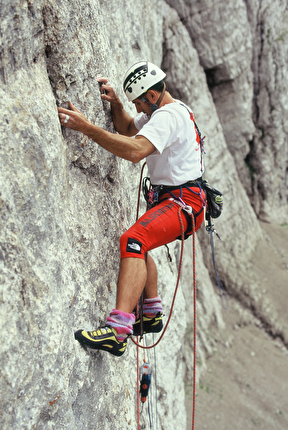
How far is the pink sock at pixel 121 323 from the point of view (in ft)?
10.6

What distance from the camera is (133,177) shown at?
5.96 metres

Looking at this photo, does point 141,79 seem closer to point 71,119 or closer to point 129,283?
point 71,119

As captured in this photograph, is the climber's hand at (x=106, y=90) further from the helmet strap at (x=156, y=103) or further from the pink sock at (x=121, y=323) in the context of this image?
the pink sock at (x=121, y=323)

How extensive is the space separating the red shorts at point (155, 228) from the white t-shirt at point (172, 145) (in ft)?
0.67

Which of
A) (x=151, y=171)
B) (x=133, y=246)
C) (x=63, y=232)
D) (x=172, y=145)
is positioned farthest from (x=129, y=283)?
(x=172, y=145)

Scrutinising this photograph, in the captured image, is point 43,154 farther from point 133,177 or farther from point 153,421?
point 153,421

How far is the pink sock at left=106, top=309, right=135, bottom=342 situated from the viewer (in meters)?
3.25

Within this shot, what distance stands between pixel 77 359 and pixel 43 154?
178cm

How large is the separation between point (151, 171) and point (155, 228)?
84cm

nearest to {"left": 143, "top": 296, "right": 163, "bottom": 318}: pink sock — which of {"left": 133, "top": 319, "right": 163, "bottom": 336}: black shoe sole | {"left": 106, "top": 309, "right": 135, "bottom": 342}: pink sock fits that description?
{"left": 133, "top": 319, "right": 163, "bottom": 336}: black shoe sole

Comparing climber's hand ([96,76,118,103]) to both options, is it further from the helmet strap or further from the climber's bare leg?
the climber's bare leg

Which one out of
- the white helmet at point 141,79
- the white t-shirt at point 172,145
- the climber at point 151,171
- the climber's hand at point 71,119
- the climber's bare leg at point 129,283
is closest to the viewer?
the climber's hand at point 71,119

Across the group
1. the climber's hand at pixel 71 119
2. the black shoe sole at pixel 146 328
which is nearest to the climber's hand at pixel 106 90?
the climber's hand at pixel 71 119

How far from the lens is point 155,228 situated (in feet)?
11.8
